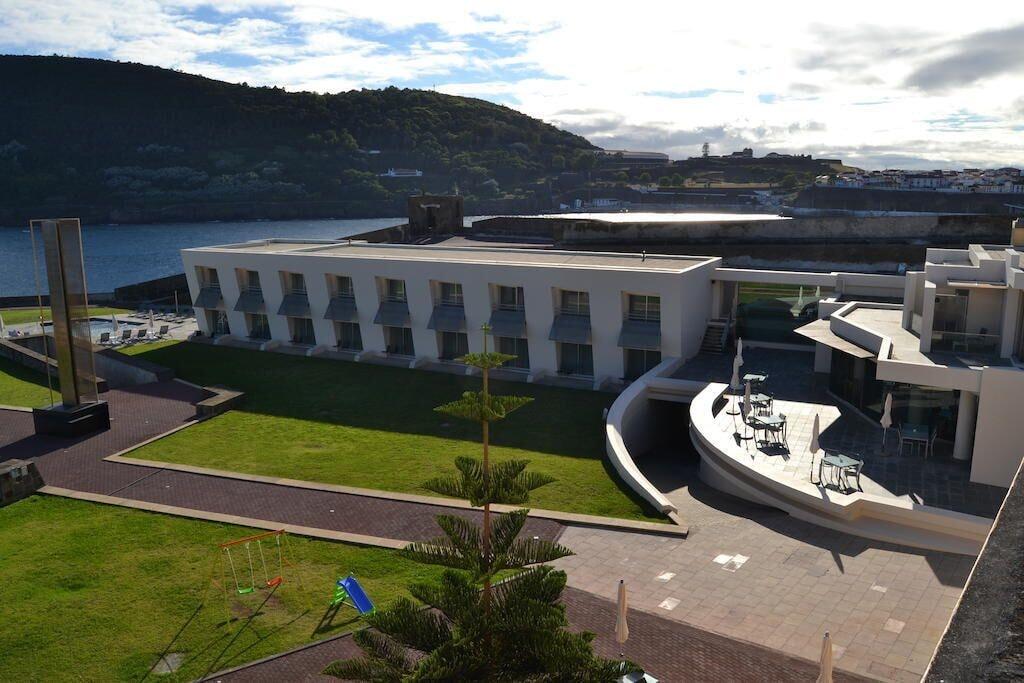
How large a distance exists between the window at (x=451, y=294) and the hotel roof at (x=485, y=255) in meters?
1.18

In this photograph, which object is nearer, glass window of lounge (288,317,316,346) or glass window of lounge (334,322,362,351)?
glass window of lounge (334,322,362,351)

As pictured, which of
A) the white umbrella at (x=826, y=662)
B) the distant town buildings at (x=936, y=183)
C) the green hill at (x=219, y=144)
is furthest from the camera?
the green hill at (x=219, y=144)

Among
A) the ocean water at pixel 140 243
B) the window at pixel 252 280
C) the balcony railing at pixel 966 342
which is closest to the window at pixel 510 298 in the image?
the window at pixel 252 280

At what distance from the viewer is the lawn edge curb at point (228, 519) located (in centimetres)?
1659

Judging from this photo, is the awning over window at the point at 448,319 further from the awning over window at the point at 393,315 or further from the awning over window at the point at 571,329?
the awning over window at the point at 571,329

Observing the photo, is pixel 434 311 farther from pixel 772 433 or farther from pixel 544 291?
pixel 772 433

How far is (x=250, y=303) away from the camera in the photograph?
38.0 m

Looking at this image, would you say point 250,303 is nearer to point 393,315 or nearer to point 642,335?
point 393,315

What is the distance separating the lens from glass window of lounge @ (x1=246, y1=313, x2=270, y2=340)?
1522 inches

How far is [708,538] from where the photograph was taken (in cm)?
1645

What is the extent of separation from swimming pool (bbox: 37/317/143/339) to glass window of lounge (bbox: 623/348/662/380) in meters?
27.2

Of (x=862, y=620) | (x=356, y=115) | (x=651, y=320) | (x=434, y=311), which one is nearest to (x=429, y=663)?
(x=862, y=620)

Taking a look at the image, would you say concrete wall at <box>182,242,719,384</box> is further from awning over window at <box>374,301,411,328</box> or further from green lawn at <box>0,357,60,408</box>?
green lawn at <box>0,357,60,408</box>

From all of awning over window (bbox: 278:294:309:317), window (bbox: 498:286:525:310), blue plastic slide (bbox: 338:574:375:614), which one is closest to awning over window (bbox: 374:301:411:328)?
awning over window (bbox: 278:294:309:317)
